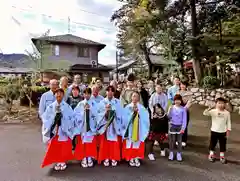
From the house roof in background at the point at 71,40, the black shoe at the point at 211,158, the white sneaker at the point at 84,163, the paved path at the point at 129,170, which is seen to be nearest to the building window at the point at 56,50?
the house roof in background at the point at 71,40

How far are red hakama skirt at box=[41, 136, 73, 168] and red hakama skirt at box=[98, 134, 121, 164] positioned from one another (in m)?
0.52

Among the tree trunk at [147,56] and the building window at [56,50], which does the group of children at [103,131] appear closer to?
the tree trunk at [147,56]

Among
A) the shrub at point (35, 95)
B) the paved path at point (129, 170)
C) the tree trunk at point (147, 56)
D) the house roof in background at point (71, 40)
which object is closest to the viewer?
the paved path at point (129, 170)

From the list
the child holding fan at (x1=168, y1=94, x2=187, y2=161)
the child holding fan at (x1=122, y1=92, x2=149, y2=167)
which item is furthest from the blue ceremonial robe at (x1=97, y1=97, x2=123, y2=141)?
the child holding fan at (x1=168, y1=94, x2=187, y2=161)

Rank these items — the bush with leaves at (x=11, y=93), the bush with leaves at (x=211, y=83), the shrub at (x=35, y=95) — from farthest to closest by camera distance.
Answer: the bush with leaves at (x=211, y=83)
the shrub at (x=35, y=95)
the bush with leaves at (x=11, y=93)

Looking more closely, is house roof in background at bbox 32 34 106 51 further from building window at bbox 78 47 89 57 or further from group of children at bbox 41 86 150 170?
group of children at bbox 41 86 150 170

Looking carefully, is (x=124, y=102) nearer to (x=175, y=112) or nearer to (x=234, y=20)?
(x=175, y=112)

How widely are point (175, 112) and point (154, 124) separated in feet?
1.53

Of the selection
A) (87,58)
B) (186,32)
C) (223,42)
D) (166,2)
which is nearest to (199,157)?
(223,42)

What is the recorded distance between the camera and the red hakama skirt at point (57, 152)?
365 cm

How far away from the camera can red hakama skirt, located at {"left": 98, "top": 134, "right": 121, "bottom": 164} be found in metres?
3.93

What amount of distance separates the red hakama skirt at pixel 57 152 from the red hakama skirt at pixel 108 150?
52cm

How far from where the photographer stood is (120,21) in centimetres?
1788

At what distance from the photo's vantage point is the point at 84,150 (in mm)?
3922
